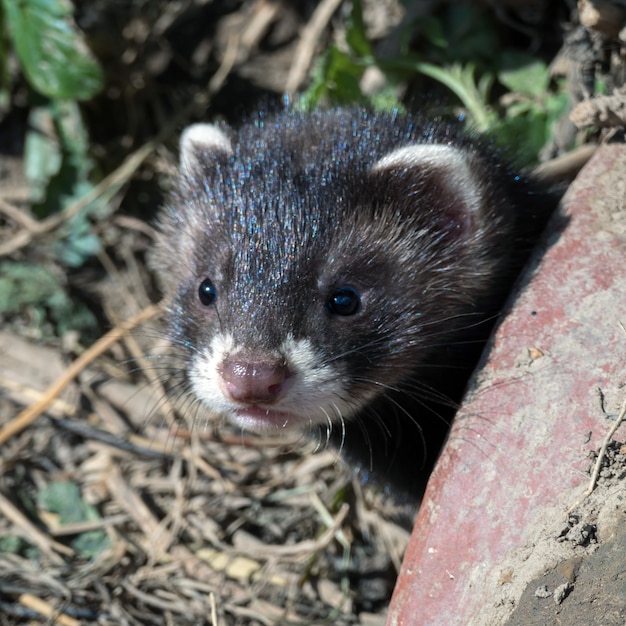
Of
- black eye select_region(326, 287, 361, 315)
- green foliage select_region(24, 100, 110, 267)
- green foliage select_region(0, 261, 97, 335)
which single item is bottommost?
green foliage select_region(0, 261, 97, 335)

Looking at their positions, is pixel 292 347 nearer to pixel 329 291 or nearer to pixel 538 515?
pixel 329 291

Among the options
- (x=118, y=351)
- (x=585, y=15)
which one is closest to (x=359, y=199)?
(x=585, y=15)

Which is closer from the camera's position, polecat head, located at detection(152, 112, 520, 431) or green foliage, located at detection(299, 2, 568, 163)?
polecat head, located at detection(152, 112, 520, 431)

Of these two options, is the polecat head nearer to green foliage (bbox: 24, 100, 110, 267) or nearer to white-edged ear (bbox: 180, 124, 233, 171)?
white-edged ear (bbox: 180, 124, 233, 171)

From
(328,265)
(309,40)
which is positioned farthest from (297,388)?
(309,40)

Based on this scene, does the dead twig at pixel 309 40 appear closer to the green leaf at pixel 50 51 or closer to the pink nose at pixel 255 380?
the green leaf at pixel 50 51

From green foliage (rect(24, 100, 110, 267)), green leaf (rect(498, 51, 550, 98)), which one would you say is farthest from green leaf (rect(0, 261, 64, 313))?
green leaf (rect(498, 51, 550, 98))

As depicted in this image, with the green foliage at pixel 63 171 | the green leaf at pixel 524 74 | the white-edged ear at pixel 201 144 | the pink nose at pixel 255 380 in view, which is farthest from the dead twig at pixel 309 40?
the pink nose at pixel 255 380
